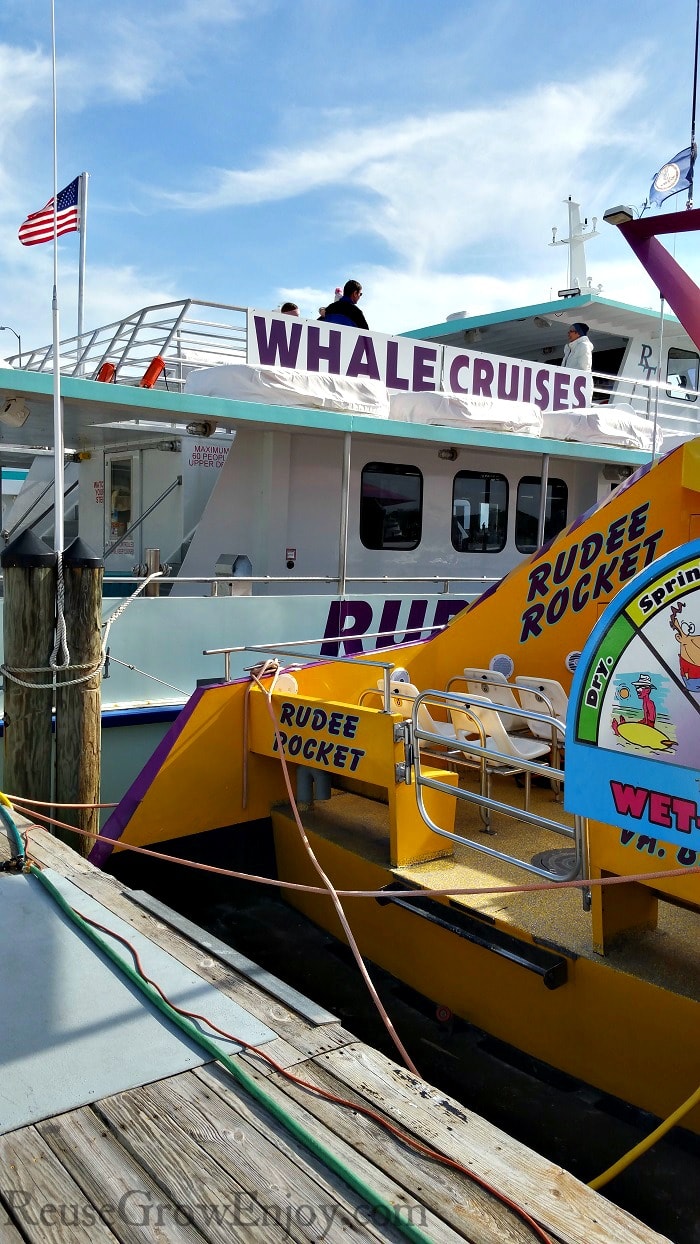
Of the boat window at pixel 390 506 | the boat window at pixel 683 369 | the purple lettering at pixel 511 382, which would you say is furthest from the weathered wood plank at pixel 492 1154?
the boat window at pixel 683 369

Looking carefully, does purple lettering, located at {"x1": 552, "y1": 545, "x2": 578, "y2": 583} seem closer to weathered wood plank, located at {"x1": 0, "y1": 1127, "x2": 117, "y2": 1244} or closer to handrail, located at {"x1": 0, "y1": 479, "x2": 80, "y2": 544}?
weathered wood plank, located at {"x1": 0, "y1": 1127, "x2": 117, "y2": 1244}

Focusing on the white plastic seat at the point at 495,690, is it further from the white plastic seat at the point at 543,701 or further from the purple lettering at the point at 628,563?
the purple lettering at the point at 628,563

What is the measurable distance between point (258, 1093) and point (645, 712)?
1.79 meters

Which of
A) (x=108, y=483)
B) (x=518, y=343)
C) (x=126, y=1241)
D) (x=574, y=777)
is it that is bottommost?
(x=126, y=1241)

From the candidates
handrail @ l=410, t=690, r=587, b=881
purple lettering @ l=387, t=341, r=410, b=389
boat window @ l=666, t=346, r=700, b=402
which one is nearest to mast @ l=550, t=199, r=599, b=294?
boat window @ l=666, t=346, r=700, b=402

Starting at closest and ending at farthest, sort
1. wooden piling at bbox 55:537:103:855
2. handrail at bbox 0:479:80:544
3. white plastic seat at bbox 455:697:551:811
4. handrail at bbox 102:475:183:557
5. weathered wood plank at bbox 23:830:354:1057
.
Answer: weathered wood plank at bbox 23:830:354:1057 < wooden piling at bbox 55:537:103:855 < white plastic seat at bbox 455:697:551:811 < handrail at bbox 102:475:183:557 < handrail at bbox 0:479:80:544

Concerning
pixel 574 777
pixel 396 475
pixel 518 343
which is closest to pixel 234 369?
pixel 396 475

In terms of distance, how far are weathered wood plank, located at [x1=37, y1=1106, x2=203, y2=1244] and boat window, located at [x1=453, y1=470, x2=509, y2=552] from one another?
27.3ft

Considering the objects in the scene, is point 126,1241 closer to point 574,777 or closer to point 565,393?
point 574,777

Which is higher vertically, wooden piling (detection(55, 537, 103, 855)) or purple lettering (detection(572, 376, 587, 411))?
purple lettering (detection(572, 376, 587, 411))

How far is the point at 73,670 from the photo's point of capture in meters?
4.94

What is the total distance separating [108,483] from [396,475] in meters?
3.49

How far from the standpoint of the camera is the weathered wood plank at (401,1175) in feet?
6.58

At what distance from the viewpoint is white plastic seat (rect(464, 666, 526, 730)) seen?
5988mm
